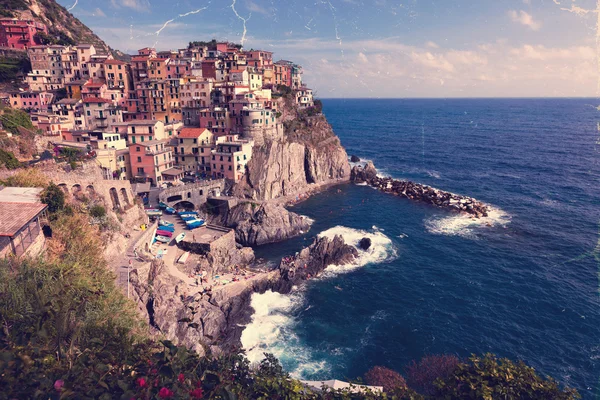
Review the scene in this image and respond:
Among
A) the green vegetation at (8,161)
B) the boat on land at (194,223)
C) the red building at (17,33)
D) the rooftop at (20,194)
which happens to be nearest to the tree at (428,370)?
the rooftop at (20,194)

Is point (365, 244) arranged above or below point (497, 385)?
below

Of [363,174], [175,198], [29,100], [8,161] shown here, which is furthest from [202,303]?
[29,100]

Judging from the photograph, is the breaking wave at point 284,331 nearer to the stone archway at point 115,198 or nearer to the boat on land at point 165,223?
the boat on land at point 165,223

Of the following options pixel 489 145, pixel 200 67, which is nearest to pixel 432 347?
pixel 200 67

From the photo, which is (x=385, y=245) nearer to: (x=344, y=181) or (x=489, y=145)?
(x=344, y=181)

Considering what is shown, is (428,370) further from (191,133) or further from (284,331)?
(191,133)

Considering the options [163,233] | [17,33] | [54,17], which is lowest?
[163,233]
